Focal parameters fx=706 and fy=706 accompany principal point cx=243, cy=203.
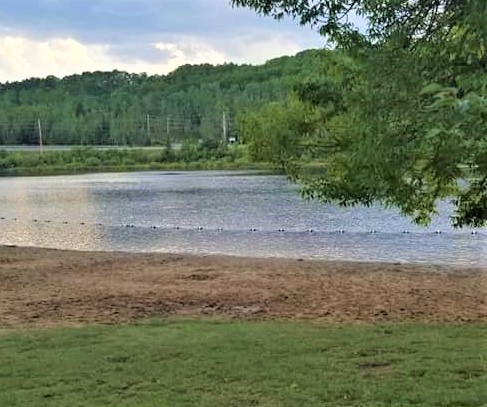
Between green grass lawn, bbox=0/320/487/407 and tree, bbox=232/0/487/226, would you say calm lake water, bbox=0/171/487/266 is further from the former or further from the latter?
tree, bbox=232/0/487/226

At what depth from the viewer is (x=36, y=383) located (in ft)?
18.7

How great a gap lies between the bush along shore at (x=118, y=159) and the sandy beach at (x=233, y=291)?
267ft

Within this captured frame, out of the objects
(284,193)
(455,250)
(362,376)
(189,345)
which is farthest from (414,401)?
(284,193)

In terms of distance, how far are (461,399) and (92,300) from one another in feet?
24.5

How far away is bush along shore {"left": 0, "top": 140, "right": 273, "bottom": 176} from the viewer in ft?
335

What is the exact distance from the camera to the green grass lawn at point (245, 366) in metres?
5.22

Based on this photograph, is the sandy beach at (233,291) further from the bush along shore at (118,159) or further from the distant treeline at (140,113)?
the distant treeline at (140,113)

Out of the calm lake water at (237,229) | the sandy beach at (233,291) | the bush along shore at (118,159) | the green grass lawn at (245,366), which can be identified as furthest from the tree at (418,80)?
the bush along shore at (118,159)

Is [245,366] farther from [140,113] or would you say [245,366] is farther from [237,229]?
[140,113]

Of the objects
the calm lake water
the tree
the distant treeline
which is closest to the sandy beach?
the calm lake water

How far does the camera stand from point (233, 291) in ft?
39.9

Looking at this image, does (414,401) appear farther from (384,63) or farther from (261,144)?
(261,144)

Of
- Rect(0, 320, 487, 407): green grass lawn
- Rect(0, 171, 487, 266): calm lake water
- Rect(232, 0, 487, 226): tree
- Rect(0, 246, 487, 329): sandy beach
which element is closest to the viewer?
Rect(232, 0, 487, 226): tree

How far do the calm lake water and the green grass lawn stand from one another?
30.1 ft
